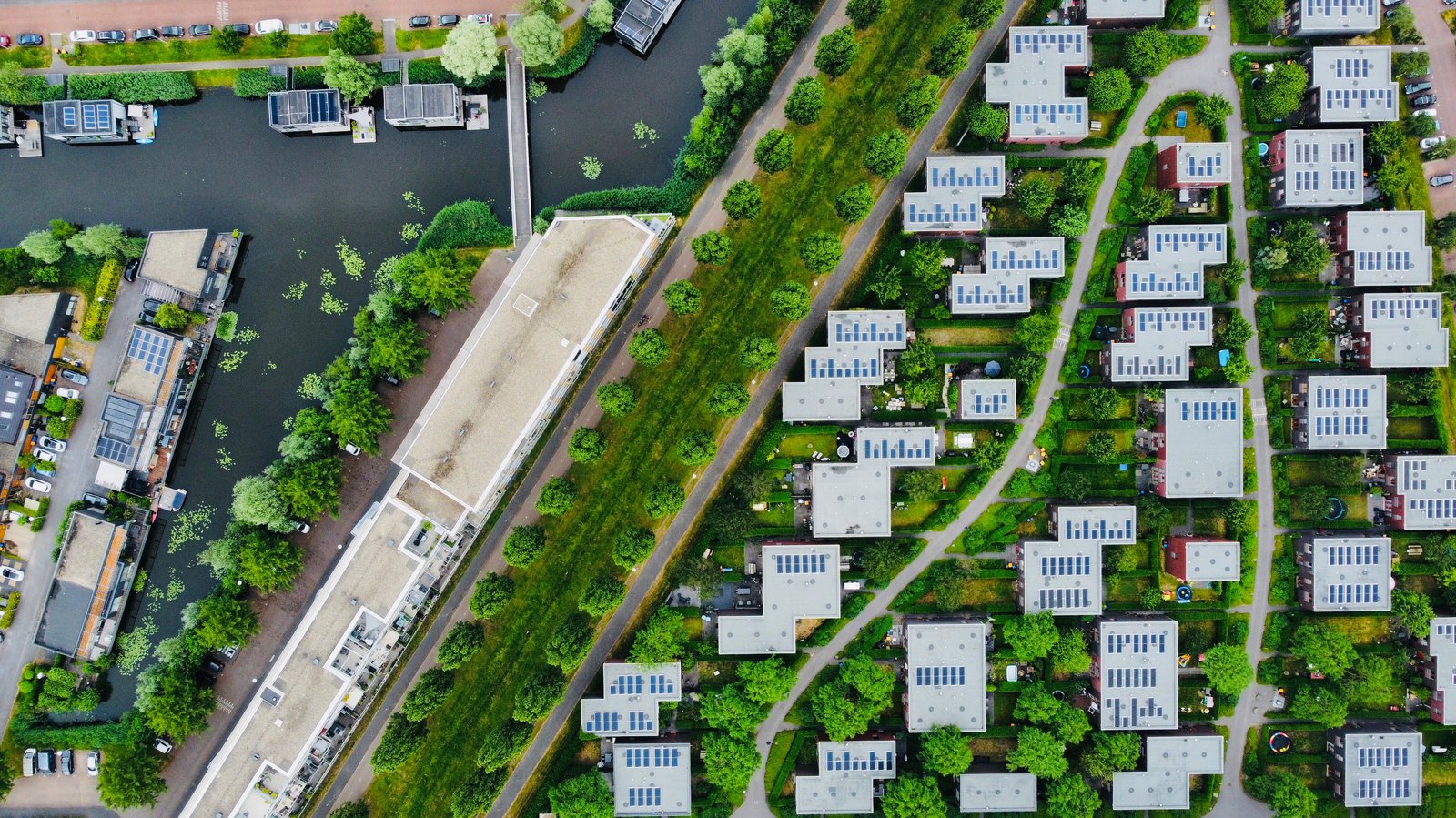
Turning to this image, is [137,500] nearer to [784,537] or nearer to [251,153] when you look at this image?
[251,153]

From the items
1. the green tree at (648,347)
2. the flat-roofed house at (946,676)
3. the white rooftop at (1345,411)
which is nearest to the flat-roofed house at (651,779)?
the flat-roofed house at (946,676)

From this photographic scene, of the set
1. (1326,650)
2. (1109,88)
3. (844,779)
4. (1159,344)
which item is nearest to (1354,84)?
(1109,88)

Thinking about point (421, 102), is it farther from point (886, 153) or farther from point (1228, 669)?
point (1228, 669)

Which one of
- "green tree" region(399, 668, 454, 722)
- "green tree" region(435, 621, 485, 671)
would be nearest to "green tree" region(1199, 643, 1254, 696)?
"green tree" region(435, 621, 485, 671)

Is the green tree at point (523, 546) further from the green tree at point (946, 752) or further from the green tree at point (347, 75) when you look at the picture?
the green tree at point (347, 75)

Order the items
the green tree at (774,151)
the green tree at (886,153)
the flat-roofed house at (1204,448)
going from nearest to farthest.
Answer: the green tree at (886,153) → the green tree at (774,151) → the flat-roofed house at (1204,448)
